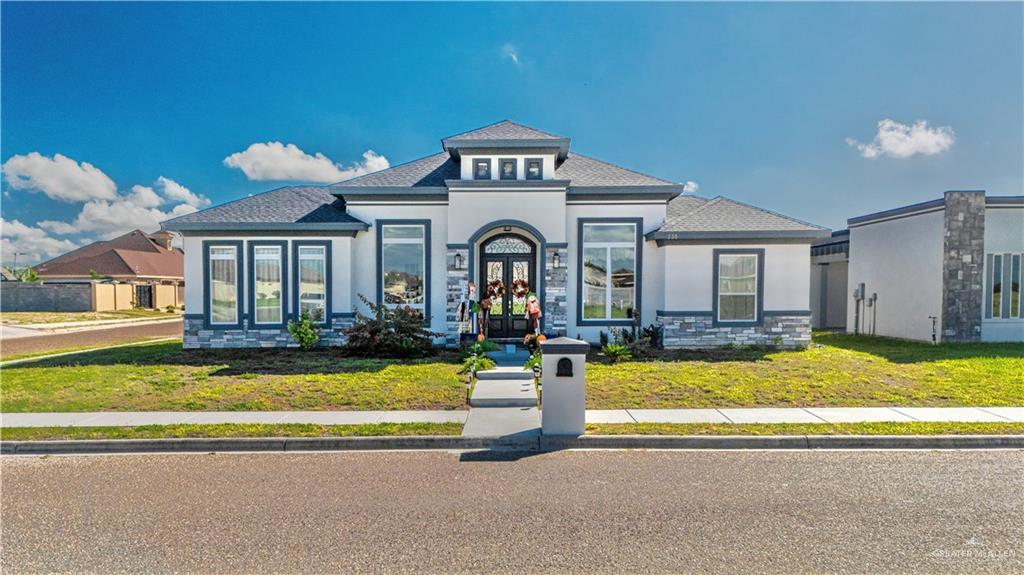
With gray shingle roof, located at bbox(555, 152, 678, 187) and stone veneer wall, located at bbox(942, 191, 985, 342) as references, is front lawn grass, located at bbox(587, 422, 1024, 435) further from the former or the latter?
stone veneer wall, located at bbox(942, 191, 985, 342)

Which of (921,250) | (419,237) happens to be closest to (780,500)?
(419,237)

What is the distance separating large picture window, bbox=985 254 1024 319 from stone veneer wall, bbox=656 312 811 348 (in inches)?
272

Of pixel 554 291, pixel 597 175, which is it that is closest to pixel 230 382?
pixel 554 291

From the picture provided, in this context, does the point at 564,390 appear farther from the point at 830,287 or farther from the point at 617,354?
the point at 830,287

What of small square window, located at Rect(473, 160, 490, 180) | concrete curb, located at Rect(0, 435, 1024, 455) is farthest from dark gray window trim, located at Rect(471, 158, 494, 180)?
concrete curb, located at Rect(0, 435, 1024, 455)

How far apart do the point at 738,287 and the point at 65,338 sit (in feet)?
82.3

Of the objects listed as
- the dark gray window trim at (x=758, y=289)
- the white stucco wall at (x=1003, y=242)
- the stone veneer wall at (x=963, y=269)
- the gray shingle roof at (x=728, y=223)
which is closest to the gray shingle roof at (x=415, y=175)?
the gray shingle roof at (x=728, y=223)

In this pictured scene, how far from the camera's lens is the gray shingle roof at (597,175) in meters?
A: 14.9

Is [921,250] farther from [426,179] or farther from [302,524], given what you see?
[302,524]

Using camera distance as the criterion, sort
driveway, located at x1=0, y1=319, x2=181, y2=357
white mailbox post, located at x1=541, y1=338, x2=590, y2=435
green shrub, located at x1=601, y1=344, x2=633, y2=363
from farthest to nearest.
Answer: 1. driveway, located at x1=0, y1=319, x2=181, y2=357
2. green shrub, located at x1=601, y1=344, x2=633, y2=363
3. white mailbox post, located at x1=541, y1=338, x2=590, y2=435

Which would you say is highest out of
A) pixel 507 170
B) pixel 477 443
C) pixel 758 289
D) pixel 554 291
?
pixel 507 170

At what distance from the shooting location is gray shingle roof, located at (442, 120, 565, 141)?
14211 mm

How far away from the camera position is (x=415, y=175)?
15484mm

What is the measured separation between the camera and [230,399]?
29.2 feet
